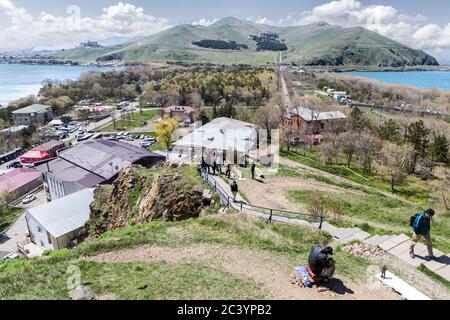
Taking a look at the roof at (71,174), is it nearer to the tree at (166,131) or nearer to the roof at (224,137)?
the roof at (224,137)

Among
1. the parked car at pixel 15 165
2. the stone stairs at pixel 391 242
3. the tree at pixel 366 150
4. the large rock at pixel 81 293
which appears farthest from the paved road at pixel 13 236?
the tree at pixel 366 150

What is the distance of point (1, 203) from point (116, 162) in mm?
15788

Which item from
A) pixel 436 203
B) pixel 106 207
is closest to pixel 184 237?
pixel 106 207

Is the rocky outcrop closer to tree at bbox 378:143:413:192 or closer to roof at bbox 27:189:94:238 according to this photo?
roof at bbox 27:189:94:238

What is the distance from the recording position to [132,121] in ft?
258

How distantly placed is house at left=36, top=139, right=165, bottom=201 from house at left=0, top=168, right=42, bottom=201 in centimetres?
610

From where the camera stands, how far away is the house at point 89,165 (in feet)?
110

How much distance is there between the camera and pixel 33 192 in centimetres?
4325

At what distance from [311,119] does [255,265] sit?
44.0m

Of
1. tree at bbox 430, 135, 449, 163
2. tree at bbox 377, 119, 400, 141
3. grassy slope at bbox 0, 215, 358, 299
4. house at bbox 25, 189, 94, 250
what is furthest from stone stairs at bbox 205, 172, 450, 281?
tree at bbox 377, 119, 400, 141

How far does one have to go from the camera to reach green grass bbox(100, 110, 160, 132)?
7306 cm

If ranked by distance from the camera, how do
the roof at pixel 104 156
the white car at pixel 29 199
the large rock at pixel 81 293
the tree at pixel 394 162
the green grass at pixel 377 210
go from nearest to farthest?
the large rock at pixel 81 293
the green grass at pixel 377 210
the tree at pixel 394 162
the roof at pixel 104 156
the white car at pixel 29 199

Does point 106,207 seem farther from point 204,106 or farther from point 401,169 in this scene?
point 204,106

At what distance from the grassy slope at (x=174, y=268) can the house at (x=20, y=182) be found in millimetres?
36120
